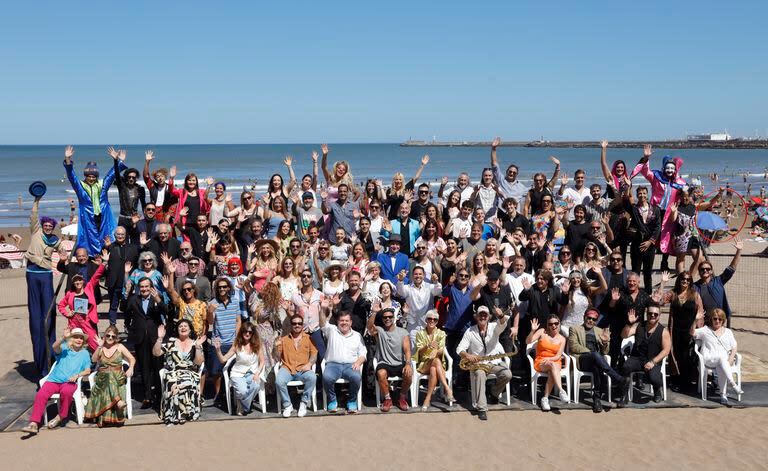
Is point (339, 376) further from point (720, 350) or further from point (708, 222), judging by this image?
point (708, 222)

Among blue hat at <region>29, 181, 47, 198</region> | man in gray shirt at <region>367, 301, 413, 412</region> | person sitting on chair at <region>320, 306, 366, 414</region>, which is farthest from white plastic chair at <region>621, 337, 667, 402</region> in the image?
blue hat at <region>29, 181, 47, 198</region>

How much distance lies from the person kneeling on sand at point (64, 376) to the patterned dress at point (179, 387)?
0.93 m

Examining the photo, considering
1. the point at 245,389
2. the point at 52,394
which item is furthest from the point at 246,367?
the point at 52,394

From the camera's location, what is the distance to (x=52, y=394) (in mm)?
7070

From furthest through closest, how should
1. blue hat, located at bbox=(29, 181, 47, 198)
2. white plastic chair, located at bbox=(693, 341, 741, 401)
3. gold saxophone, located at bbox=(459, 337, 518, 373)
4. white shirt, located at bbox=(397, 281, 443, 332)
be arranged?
blue hat, located at bbox=(29, 181, 47, 198)
white shirt, located at bbox=(397, 281, 443, 332)
white plastic chair, located at bbox=(693, 341, 741, 401)
gold saxophone, located at bbox=(459, 337, 518, 373)

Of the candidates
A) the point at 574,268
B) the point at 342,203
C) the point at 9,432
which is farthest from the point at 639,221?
the point at 9,432

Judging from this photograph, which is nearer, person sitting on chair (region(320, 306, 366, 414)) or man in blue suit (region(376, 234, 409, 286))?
person sitting on chair (region(320, 306, 366, 414))

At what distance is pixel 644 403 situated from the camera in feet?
24.6

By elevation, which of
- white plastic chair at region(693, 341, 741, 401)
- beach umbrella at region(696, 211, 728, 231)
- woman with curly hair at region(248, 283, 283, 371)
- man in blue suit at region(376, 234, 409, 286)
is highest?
beach umbrella at region(696, 211, 728, 231)

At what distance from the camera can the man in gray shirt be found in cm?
737

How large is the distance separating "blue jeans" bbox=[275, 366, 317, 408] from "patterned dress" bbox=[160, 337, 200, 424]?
913 mm

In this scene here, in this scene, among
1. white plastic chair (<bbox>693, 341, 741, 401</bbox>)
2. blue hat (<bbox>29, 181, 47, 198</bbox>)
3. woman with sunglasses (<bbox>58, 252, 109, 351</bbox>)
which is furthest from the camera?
blue hat (<bbox>29, 181, 47, 198</bbox>)

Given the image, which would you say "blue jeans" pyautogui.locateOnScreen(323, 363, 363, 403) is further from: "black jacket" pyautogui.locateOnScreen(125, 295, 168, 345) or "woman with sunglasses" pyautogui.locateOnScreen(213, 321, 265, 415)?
"black jacket" pyautogui.locateOnScreen(125, 295, 168, 345)

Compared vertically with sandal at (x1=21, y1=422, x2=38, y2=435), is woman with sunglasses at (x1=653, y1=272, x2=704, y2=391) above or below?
above
